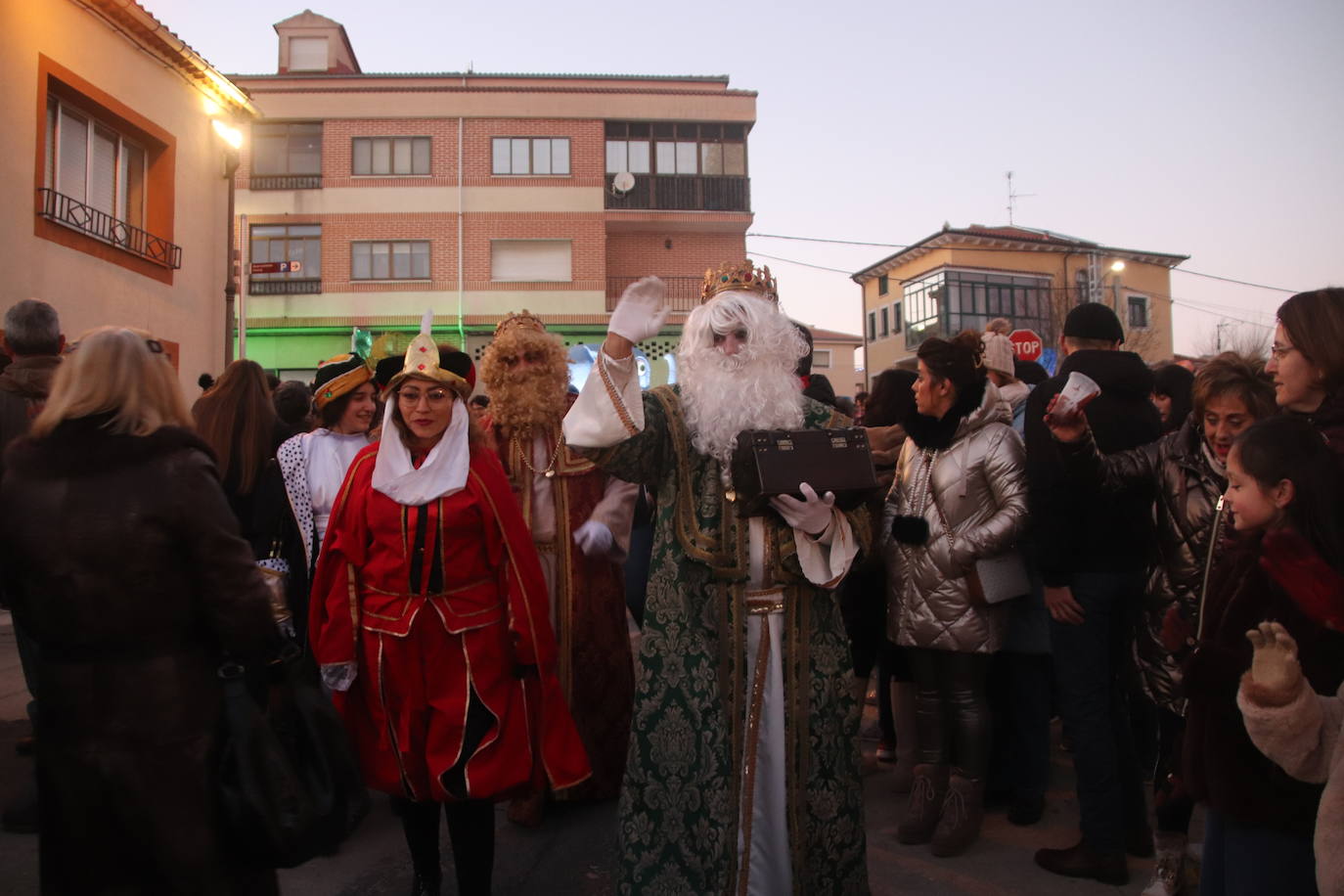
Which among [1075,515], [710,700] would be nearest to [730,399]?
[710,700]

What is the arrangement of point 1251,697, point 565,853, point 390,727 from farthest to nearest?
point 565,853 → point 390,727 → point 1251,697

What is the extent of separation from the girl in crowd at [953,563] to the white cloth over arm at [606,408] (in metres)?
1.54

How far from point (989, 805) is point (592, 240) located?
2397 cm

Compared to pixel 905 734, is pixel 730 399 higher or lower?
higher

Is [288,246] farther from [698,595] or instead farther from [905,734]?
[698,595]

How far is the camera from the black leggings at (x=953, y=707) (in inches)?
167

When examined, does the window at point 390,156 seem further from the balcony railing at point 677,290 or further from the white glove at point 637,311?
the white glove at point 637,311

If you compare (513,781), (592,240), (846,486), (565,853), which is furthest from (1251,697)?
(592,240)

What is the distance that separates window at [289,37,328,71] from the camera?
98.1 ft

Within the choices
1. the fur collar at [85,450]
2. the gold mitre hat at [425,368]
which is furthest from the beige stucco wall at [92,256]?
the fur collar at [85,450]

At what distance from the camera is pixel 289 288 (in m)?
27.1

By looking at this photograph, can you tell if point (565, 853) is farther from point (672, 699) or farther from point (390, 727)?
point (672, 699)

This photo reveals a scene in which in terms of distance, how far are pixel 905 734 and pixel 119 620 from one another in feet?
12.2

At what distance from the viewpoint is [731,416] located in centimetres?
339
